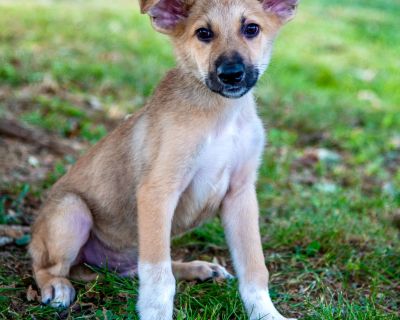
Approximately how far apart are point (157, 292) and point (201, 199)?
28.2 inches

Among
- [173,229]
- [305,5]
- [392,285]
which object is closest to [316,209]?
[392,285]

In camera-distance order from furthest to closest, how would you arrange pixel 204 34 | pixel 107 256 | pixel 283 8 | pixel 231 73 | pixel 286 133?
1. pixel 286 133
2. pixel 107 256
3. pixel 283 8
4. pixel 204 34
5. pixel 231 73

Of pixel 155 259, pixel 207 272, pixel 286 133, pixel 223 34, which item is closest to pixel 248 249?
pixel 207 272

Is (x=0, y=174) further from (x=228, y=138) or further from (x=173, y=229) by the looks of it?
(x=228, y=138)

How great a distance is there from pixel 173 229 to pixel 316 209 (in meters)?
1.96

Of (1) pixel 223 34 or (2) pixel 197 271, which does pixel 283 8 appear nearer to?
(1) pixel 223 34

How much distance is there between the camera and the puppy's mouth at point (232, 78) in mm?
3902

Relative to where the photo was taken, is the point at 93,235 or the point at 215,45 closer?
the point at 215,45

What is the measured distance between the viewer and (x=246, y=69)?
13.0ft

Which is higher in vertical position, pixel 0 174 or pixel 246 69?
pixel 246 69

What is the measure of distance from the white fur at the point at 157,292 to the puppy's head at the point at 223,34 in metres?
1.13

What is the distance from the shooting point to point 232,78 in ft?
12.8


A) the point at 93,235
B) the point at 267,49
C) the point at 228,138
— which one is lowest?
the point at 93,235

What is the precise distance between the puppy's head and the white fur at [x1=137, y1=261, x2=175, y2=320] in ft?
3.71
